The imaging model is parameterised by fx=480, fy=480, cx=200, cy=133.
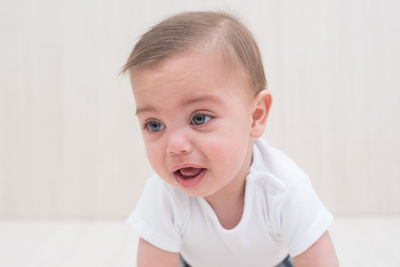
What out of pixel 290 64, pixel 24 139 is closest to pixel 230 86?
pixel 290 64

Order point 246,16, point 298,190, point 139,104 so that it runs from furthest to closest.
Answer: point 246,16, point 298,190, point 139,104

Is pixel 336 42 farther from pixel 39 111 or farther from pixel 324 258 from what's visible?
pixel 39 111

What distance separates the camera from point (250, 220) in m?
0.85

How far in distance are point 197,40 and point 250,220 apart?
0.33 metres

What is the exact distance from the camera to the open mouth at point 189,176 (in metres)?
0.74

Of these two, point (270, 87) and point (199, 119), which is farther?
point (270, 87)

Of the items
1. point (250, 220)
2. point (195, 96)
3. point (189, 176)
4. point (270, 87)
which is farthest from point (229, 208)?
point (270, 87)

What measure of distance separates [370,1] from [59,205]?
1.14m

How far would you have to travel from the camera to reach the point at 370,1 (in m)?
1.45

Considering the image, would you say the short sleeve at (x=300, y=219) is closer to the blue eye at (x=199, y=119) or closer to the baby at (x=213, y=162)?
the baby at (x=213, y=162)

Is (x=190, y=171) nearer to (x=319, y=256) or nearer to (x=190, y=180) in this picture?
(x=190, y=180)

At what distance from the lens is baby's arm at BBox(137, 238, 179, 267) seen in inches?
34.1

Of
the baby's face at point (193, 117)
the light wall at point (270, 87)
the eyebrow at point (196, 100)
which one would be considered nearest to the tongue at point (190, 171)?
the baby's face at point (193, 117)

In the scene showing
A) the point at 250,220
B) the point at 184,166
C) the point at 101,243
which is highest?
the point at 184,166
